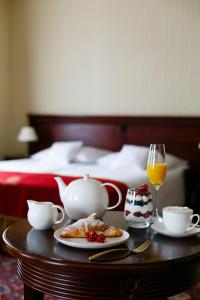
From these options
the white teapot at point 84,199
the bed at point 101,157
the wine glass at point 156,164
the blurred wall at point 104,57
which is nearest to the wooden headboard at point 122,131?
the bed at point 101,157

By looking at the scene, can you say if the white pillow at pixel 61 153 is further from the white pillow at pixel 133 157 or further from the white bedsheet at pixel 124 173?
the white pillow at pixel 133 157

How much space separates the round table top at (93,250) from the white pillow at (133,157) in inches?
93.8

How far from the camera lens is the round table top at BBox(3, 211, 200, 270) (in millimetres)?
1180

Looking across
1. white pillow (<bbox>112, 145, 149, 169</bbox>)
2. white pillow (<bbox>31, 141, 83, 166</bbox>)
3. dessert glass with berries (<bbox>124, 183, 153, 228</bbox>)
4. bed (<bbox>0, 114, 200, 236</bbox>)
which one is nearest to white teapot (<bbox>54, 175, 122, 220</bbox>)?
dessert glass with berries (<bbox>124, 183, 153, 228</bbox>)

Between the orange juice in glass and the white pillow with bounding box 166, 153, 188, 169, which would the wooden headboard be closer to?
the white pillow with bounding box 166, 153, 188, 169

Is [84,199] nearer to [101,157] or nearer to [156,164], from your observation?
[156,164]

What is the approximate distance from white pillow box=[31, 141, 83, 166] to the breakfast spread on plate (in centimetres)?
290

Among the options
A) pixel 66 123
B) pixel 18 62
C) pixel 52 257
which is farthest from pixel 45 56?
pixel 52 257

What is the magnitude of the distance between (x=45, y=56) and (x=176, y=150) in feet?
6.83

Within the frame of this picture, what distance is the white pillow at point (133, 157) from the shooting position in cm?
393

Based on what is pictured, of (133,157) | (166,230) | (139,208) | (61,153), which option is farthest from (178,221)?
(61,153)

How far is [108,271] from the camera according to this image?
1151 mm

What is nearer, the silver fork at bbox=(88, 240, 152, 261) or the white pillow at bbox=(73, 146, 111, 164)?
the silver fork at bbox=(88, 240, 152, 261)

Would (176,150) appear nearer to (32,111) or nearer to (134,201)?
(32,111)
